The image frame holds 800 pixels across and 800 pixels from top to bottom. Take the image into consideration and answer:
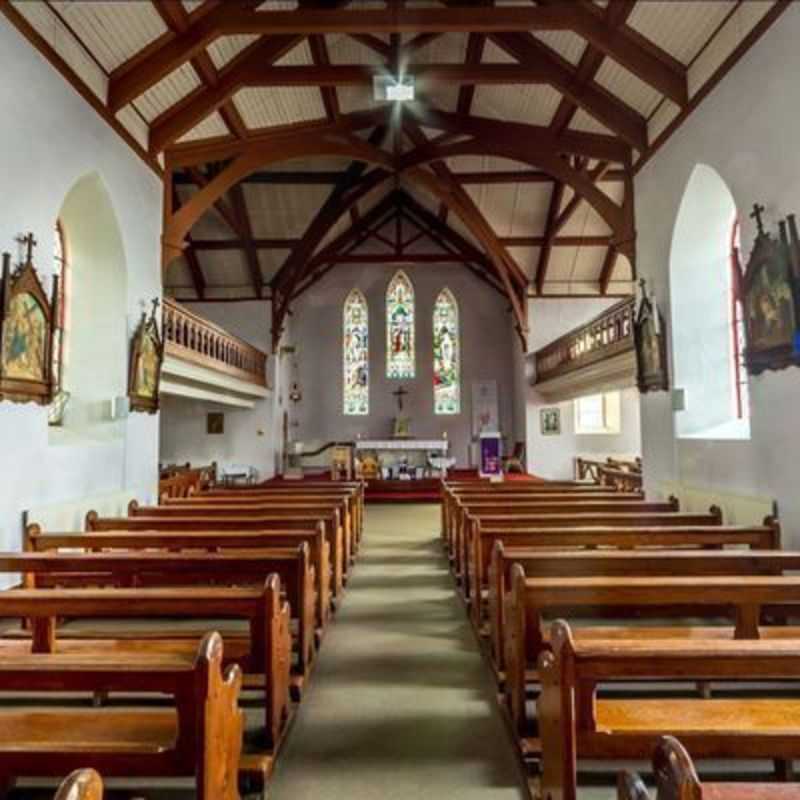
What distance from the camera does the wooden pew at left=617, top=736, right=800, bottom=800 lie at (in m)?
1.12

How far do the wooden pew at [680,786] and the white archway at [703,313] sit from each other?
4.85m

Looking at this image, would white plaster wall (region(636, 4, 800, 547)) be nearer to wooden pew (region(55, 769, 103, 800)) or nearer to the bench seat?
the bench seat

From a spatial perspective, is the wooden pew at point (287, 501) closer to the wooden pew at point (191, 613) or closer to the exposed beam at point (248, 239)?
the wooden pew at point (191, 613)

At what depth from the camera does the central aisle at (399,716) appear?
242 centimetres

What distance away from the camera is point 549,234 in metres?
11.9

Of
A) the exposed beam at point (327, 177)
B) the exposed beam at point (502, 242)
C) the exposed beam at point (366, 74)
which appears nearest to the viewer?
the exposed beam at point (366, 74)

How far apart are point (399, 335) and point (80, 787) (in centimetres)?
1508

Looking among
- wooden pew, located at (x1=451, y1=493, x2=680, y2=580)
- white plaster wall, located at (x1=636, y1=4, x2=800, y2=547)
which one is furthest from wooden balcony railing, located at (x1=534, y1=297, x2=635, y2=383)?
wooden pew, located at (x1=451, y1=493, x2=680, y2=580)

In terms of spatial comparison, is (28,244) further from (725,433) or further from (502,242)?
(502,242)

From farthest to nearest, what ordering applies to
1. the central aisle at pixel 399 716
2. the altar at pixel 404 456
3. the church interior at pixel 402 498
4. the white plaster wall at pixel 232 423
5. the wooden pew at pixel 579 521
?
the white plaster wall at pixel 232 423, the altar at pixel 404 456, the wooden pew at pixel 579 521, the central aisle at pixel 399 716, the church interior at pixel 402 498

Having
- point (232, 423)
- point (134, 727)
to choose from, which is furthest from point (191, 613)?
point (232, 423)

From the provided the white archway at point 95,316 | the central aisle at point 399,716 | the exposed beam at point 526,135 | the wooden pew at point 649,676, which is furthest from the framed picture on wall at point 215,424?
the wooden pew at point 649,676

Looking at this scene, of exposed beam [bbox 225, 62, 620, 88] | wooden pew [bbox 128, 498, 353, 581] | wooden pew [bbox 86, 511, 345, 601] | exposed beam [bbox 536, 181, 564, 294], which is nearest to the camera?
wooden pew [bbox 86, 511, 345, 601]

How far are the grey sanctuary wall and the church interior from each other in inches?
157
